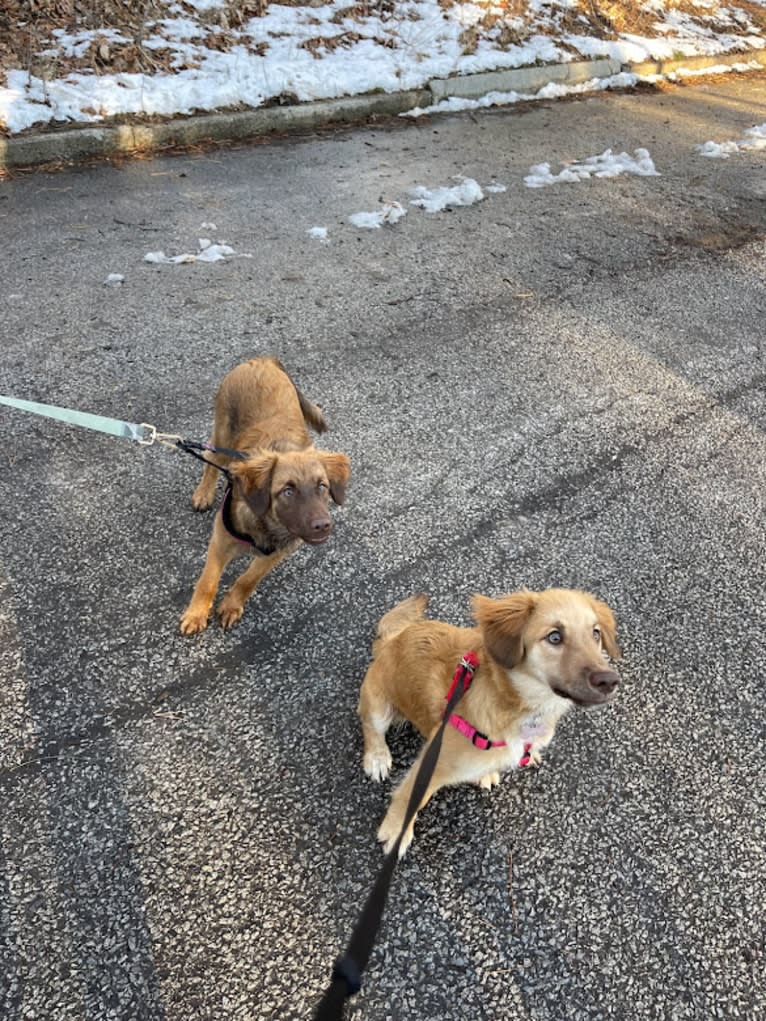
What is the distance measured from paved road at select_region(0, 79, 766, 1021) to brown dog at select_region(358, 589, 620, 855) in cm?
29

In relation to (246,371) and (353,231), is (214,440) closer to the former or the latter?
(246,371)

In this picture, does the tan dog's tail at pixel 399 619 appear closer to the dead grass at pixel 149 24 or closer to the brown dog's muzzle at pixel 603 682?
the brown dog's muzzle at pixel 603 682

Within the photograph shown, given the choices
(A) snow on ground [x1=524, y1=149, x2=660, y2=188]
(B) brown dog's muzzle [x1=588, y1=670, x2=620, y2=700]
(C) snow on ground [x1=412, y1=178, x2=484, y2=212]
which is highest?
(B) brown dog's muzzle [x1=588, y1=670, x2=620, y2=700]

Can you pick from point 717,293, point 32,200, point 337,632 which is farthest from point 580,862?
point 32,200

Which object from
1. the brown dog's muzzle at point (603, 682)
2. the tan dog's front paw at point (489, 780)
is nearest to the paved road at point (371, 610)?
the tan dog's front paw at point (489, 780)

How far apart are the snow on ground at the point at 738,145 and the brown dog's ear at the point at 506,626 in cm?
940

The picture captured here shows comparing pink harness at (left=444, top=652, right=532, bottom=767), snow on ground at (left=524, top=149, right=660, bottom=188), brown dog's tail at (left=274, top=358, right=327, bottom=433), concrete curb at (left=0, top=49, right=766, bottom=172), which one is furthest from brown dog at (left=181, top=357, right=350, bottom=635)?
snow on ground at (left=524, top=149, right=660, bottom=188)

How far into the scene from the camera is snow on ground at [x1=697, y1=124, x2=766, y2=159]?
30.8 feet

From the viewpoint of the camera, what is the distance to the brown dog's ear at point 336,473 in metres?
3.14

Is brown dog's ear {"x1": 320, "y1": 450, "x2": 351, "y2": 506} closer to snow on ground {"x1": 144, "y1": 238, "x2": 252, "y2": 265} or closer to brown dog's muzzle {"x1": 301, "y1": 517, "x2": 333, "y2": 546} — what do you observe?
brown dog's muzzle {"x1": 301, "y1": 517, "x2": 333, "y2": 546}

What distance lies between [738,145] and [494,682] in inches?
408

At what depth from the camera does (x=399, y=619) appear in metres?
2.87

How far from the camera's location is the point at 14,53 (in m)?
8.14

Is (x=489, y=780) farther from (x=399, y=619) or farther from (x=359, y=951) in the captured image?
(x=359, y=951)
